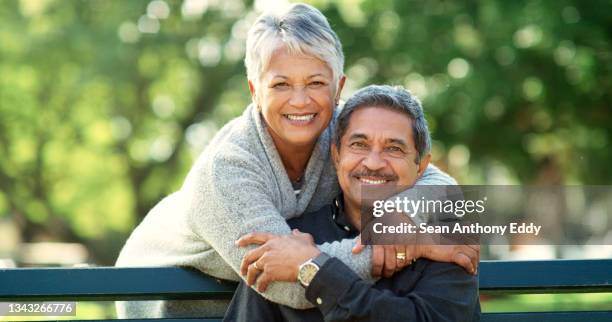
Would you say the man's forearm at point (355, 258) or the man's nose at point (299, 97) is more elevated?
the man's nose at point (299, 97)

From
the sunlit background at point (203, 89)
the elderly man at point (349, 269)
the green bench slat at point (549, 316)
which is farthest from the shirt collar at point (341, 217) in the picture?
the sunlit background at point (203, 89)

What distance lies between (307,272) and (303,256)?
0.05 m

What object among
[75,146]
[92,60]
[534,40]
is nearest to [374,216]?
[534,40]

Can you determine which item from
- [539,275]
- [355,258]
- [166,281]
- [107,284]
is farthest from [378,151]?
[107,284]

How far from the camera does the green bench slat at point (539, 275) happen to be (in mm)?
3463

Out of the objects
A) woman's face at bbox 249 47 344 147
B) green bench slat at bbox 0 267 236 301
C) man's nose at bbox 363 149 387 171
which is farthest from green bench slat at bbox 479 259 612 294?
green bench slat at bbox 0 267 236 301

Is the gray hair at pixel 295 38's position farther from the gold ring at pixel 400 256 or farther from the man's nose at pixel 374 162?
the gold ring at pixel 400 256

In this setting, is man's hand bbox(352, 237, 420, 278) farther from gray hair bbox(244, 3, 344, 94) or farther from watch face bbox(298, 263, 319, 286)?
gray hair bbox(244, 3, 344, 94)

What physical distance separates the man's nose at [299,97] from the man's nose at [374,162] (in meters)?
0.33

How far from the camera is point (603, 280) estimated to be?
3494 mm

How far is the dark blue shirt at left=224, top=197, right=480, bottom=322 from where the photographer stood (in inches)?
112

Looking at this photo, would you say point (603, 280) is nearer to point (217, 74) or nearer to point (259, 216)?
point (259, 216)

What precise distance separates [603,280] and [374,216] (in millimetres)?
988

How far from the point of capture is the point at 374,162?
313 centimetres
